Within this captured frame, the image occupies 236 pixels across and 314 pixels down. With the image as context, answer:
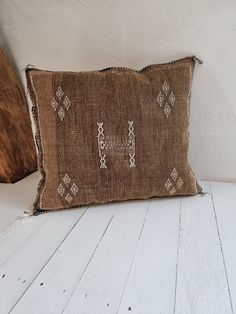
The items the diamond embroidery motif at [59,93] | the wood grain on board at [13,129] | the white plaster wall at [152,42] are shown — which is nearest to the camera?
the diamond embroidery motif at [59,93]

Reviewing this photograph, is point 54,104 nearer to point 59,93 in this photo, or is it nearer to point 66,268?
point 59,93

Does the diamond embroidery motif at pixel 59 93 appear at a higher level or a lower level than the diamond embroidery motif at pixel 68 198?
higher

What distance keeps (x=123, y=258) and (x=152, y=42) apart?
707 millimetres

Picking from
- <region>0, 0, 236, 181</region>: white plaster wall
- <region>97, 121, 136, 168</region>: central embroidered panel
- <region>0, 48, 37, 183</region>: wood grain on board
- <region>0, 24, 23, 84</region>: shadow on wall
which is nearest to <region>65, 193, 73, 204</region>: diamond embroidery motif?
<region>97, 121, 136, 168</region>: central embroidered panel

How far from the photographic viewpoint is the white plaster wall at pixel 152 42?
1.02 metres

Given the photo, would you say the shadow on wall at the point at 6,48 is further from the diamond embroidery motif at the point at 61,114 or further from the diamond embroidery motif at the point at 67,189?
the diamond embroidery motif at the point at 67,189

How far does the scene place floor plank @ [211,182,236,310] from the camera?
2.21ft

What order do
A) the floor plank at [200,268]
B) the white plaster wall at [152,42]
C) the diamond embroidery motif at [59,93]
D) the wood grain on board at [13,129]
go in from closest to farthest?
the floor plank at [200,268]
the diamond embroidery motif at [59,93]
the white plaster wall at [152,42]
the wood grain on board at [13,129]

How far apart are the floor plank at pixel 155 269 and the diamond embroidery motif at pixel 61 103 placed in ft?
1.26

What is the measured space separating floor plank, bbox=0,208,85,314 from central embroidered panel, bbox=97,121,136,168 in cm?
19

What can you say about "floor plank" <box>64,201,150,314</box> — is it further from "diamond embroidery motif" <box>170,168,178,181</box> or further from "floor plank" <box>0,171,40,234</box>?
"floor plank" <box>0,171,40,234</box>

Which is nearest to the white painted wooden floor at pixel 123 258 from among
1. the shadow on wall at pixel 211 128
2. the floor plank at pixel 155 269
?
the floor plank at pixel 155 269

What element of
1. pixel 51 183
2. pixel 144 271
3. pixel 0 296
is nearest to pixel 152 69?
pixel 51 183

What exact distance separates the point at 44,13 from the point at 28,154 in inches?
20.6
